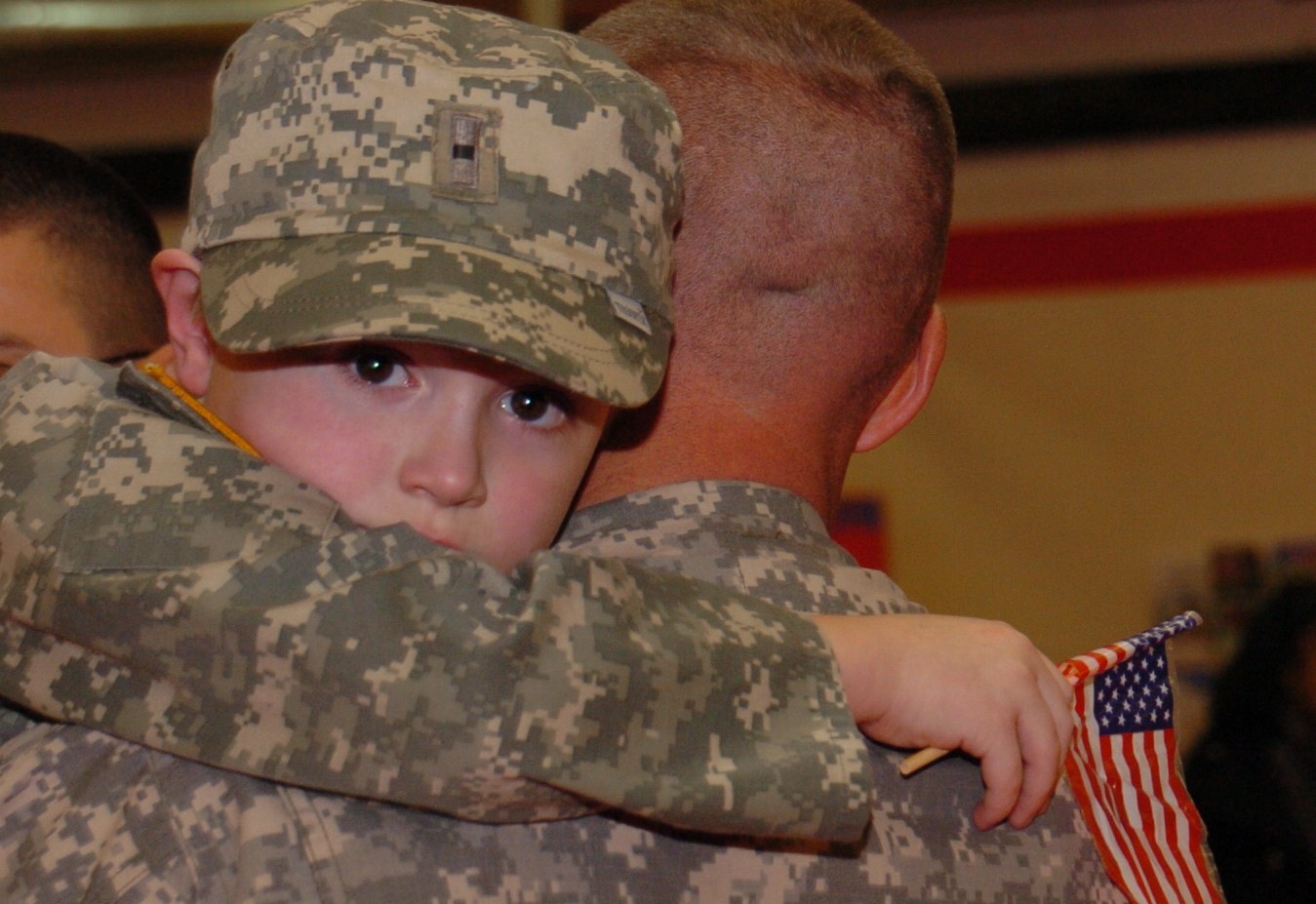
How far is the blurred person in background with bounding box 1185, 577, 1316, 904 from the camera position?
4328 millimetres

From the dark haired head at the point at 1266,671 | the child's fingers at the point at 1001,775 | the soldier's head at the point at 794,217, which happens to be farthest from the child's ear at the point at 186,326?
the dark haired head at the point at 1266,671

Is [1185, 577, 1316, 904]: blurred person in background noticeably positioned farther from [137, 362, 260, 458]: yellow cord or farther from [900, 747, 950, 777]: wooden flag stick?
[137, 362, 260, 458]: yellow cord

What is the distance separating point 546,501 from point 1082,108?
5299 millimetres

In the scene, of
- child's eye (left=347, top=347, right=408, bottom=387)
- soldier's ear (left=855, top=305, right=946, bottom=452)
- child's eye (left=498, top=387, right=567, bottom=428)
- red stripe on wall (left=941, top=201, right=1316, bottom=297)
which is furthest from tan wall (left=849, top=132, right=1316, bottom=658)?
child's eye (left=347, top=347, right=408, bottom=387)

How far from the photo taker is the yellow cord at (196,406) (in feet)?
3.84

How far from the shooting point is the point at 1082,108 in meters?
6.07

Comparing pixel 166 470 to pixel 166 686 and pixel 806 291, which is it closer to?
pixel 166 686

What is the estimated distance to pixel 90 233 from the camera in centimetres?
207

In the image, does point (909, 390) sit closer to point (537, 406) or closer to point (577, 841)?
point (537, 406)

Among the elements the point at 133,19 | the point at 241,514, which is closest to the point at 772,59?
the point at 241,514

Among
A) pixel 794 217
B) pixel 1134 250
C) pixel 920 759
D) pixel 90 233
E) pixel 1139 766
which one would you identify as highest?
pixel 794 217

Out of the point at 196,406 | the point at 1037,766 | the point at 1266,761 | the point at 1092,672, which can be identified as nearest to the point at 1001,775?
the point at 1037,766

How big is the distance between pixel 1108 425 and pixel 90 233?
465 centimetres

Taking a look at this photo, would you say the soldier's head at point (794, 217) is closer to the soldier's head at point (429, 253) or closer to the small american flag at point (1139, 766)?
the soldier's head at point (429, 253)
